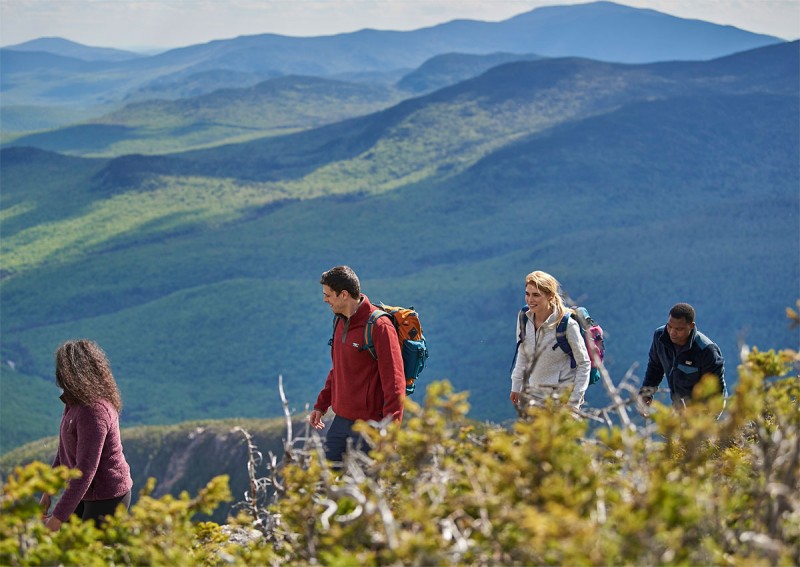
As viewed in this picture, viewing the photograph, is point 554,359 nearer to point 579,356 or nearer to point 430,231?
point 579,356

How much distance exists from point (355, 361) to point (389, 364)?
35 cm

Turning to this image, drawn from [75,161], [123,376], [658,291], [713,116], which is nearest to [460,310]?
[658,291]

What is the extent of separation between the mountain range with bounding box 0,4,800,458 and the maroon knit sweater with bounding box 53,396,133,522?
5402 cm

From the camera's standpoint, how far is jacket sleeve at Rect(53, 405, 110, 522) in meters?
6.16

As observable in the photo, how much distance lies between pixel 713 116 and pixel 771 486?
153 metres

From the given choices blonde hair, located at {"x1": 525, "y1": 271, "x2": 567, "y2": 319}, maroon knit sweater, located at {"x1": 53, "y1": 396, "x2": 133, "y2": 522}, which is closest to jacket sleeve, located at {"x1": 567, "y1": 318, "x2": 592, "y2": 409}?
blonde hair, located at {"x1": 525, "y1": 271, "x2": 567, "y2": 319}

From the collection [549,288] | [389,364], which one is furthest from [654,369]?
[389,364]

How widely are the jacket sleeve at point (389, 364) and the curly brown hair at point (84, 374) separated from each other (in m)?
1.80

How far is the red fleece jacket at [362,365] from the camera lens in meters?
7.10

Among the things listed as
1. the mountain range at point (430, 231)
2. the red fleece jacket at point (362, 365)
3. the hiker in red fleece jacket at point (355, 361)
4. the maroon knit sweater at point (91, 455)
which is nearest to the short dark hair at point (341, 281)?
the hiker in red fleece jacket at point (355, 361)

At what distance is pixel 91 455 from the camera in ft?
20.4

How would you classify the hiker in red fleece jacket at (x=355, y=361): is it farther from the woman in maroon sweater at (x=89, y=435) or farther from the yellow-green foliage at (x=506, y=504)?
the yellow-green foliage at (x=506, y=504)

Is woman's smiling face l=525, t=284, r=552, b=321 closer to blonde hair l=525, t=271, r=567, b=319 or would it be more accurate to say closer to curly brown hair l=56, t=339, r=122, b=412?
blonde hair l=525, t=271, r=567, b=319

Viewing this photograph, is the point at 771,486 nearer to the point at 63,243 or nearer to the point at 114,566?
the point at 114,566
